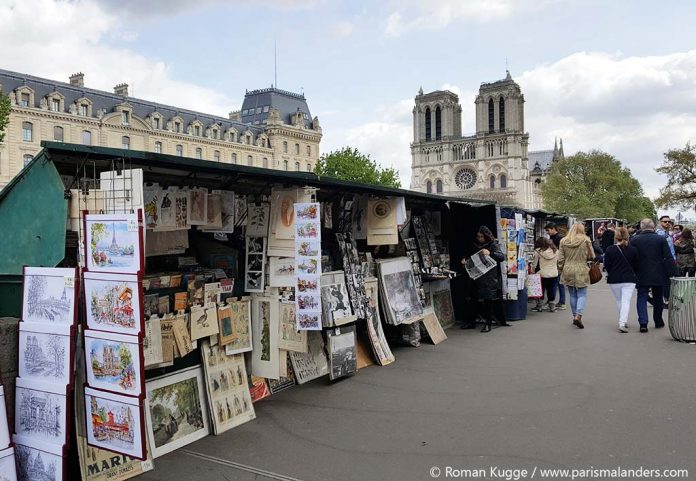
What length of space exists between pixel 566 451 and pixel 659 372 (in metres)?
3.03

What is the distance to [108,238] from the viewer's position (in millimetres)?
3748

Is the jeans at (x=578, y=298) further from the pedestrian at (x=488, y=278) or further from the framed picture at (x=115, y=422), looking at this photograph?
the framed picture at (x=115, y=422)

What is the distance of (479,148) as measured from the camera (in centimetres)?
12075

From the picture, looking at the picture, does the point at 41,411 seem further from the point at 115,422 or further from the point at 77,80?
the point at 77,80

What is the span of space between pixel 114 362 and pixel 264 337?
225 centimetres

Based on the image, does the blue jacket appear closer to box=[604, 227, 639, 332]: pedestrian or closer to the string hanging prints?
box=[604, 227, 639, 332]: pedestrian

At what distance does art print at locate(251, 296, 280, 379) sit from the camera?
19.0 feet

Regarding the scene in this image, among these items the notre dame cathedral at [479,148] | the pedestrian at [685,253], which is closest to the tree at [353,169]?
the pedestrian at [685,253]

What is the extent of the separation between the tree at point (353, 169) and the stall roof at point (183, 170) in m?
49.4

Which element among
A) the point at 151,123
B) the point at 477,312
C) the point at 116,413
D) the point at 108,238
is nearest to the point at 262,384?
the point at 116,413

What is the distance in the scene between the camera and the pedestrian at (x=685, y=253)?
12.6 metres

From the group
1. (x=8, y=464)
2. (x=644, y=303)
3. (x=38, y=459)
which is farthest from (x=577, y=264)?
(x=8, y=464)

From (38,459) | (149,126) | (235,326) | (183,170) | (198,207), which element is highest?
(149,126)

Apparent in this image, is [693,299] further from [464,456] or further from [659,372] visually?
[464,456]
